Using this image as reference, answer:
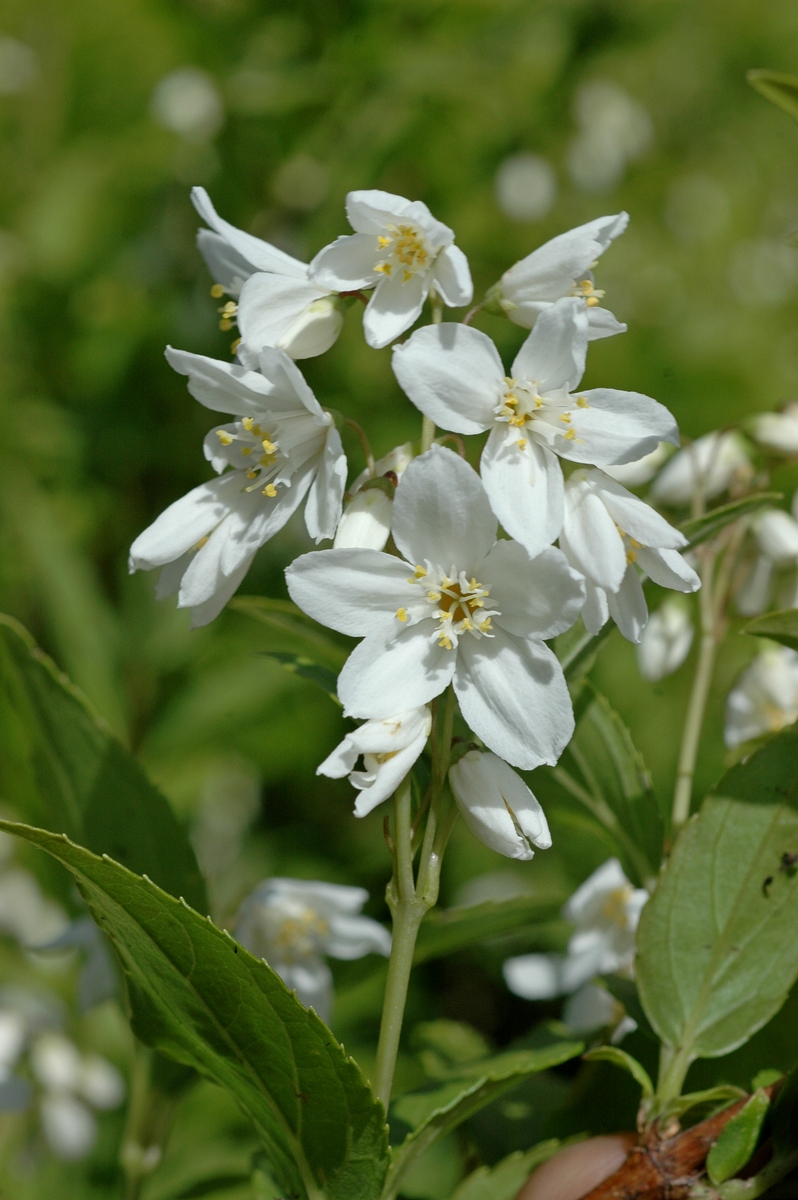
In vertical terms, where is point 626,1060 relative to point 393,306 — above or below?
below

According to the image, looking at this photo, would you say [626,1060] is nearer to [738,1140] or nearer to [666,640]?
[738,1140]

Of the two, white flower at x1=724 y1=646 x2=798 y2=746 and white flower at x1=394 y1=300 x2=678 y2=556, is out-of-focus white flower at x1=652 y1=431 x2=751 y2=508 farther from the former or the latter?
white flower at x1=394 y1=300 x2=678 y2=556

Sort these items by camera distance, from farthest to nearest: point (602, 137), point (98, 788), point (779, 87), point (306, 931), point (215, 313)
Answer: point (602, 137) < point (215, 313) < point (306, 931) < point (98, 788) < point (779, 87)

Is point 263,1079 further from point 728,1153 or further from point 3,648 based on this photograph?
point 3,648

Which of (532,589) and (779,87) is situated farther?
(779,87)

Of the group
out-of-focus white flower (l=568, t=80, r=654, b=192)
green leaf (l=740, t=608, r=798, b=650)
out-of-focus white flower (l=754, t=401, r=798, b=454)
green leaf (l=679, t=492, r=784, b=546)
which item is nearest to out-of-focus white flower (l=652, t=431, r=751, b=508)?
out-of-focus white flower (l=754, t=401, r=798, b=454)

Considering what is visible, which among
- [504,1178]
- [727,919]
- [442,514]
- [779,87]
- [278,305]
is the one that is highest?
[779,87]

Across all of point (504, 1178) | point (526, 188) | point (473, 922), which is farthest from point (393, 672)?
point (526, 188)

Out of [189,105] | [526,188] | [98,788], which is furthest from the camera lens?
[526,188]
